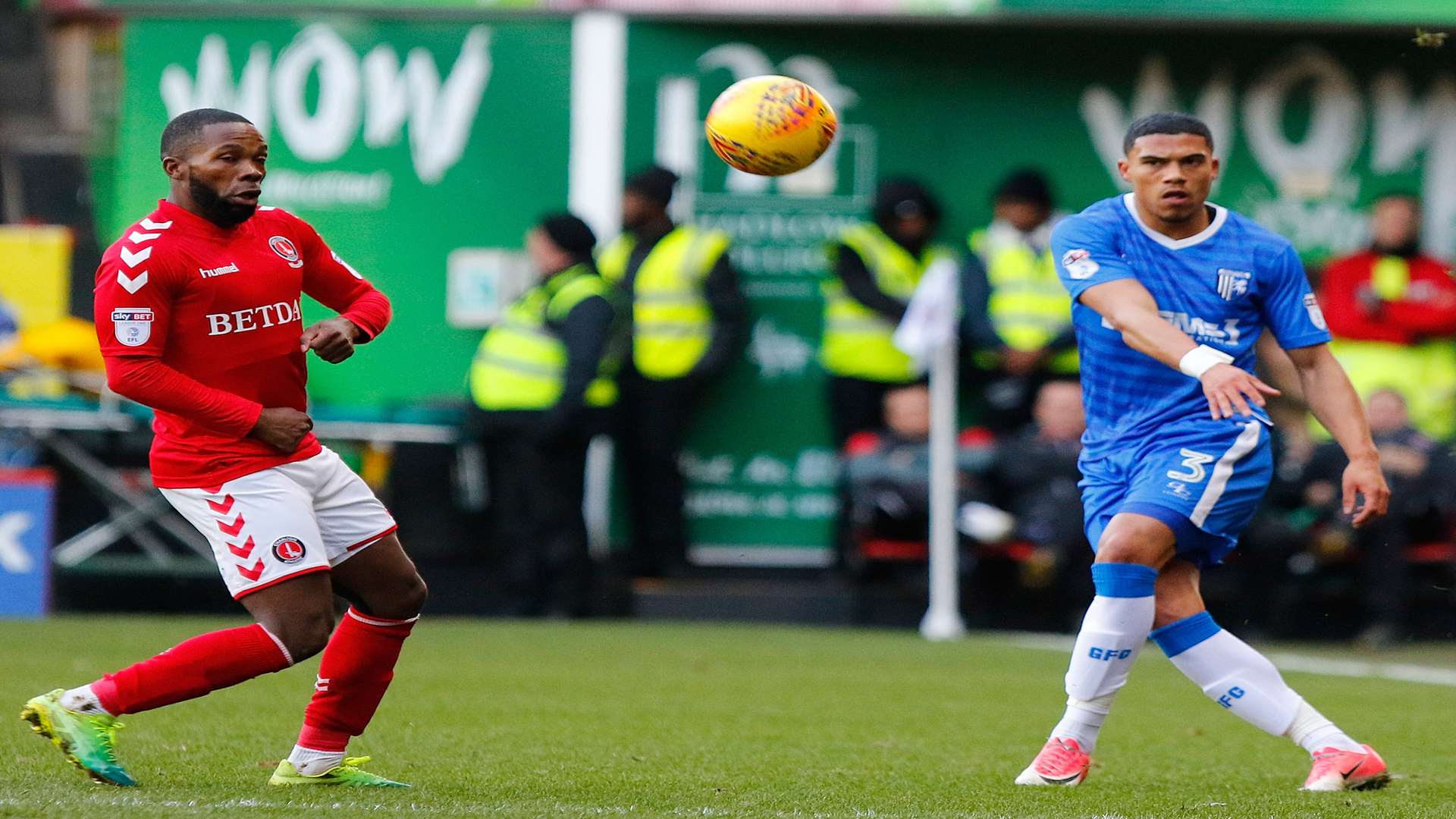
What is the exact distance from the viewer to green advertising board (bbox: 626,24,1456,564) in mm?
13453

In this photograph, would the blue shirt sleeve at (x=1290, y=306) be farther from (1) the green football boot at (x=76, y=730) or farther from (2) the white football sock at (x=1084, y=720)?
Result: (1) the green football boot at (x=76, y=730)

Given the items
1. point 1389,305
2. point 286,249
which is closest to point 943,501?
point 1389,305

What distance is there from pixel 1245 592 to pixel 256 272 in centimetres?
817

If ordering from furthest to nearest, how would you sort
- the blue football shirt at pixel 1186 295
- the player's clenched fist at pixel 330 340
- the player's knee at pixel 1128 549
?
the blue football shirt at pixel 1186 295 < the player's knee at pixel 1128 549 < the player's clenched fist at pixel 330 340

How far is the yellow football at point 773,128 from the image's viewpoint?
6547mm

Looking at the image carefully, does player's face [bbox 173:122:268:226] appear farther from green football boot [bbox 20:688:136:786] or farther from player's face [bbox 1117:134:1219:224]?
player's face [bbox 1117:134:1219:224]

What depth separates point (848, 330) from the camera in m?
13.0

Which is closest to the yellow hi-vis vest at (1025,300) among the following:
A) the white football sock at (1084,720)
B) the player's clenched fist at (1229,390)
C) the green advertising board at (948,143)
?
the green advertising board at (948,143)

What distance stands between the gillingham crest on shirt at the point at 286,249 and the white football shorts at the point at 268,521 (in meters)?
0.53

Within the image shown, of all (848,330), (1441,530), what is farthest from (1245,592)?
(848,330)

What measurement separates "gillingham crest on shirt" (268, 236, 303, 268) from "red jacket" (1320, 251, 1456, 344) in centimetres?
841

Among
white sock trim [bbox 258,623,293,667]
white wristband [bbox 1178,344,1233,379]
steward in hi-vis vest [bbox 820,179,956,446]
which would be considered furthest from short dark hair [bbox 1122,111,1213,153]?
steward in hi-vis vest [bbox 820,179,956,446]

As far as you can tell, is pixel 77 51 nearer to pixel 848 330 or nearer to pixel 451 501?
pixel 451 501

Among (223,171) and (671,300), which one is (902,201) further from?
(223,171)
